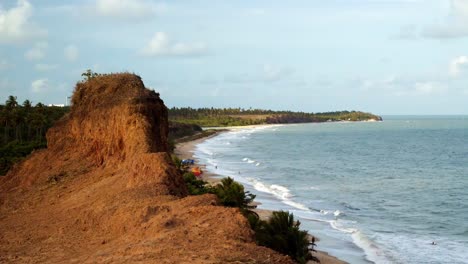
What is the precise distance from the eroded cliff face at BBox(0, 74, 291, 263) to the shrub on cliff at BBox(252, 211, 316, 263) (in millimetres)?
5119

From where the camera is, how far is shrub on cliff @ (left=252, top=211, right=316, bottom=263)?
22828mm

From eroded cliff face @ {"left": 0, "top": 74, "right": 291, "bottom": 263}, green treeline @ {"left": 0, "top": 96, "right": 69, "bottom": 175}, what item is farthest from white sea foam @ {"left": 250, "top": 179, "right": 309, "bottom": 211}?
green treeline @ {"left": 0, "top": 96, "right": 69, "bottom": 175}

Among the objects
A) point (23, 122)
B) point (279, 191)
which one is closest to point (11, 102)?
point (23, 122)

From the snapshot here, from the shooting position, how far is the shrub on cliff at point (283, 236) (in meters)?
22.8

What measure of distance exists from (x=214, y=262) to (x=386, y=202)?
38.6 metres

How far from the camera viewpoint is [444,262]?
1095 inches

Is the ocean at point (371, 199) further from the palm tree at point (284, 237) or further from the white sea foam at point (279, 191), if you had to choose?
the palm tree at point (284, 237)

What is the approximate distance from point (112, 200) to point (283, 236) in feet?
27.3

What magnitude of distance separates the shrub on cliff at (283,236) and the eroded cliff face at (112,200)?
512 cm

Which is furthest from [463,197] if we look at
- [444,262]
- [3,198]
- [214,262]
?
[214,262]

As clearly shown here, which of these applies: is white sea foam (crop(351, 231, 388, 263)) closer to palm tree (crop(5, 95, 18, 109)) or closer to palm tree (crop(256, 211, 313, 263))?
palm tree (crop(256, 211, 313, 263))

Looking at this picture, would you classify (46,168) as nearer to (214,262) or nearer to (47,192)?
(47,192)

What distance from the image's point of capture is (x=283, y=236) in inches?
915

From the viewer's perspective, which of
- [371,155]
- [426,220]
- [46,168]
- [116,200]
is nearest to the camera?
[116,200]
